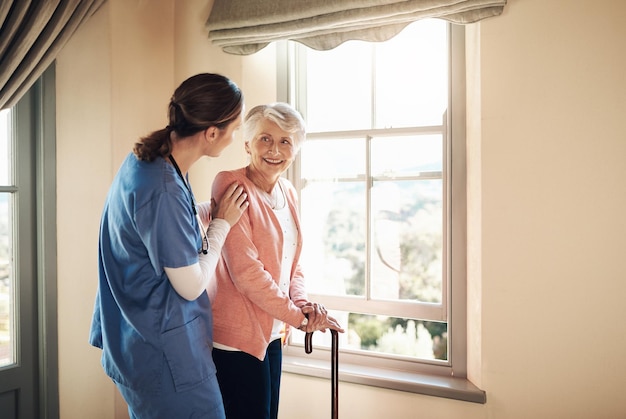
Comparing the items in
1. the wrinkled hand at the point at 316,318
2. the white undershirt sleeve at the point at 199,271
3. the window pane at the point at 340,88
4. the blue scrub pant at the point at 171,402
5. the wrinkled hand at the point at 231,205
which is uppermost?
the window pane at the point at 340,88

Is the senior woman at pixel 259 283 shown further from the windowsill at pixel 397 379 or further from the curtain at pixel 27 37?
the curtain at pixel 27 37

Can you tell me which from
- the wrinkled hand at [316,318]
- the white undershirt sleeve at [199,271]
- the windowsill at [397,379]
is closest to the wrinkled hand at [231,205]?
the white undershirt sleeve at [199,271]

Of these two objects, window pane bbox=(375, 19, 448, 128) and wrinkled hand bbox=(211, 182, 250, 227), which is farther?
window pane bbox=(375, 19, 448, 128)

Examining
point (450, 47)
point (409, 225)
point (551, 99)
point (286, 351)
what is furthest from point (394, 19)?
point (286, 351)

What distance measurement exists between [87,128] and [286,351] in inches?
56.0

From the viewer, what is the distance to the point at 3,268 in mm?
2016

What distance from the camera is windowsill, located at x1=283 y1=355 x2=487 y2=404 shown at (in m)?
1.87

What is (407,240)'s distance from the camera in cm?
218

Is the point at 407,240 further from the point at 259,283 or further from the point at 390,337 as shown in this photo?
the point at 259,283

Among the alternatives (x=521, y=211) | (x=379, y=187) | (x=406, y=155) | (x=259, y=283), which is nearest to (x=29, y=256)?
(x=259, y=283)

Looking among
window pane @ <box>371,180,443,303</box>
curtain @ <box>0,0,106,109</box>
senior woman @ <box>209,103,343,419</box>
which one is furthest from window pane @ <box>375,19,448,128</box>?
curtain @ <box>0,0,106,109</box>

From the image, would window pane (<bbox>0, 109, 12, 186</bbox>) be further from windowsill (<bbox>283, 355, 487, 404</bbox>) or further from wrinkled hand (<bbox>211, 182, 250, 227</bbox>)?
windowsill (<bbox>283, 355, 487, 404</bbox>)

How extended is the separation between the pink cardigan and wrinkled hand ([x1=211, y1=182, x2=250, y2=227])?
4 cm

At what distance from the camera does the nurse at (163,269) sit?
124cm
